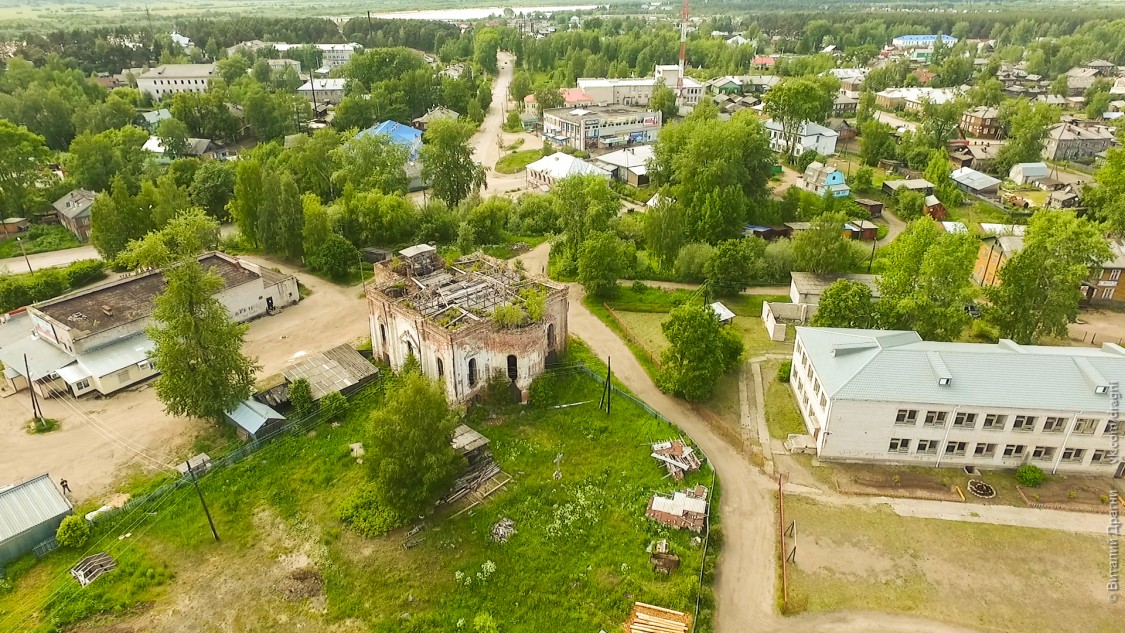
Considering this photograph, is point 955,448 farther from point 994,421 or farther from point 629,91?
point 629,91

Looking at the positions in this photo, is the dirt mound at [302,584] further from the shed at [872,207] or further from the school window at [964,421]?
the shed at [872,207]

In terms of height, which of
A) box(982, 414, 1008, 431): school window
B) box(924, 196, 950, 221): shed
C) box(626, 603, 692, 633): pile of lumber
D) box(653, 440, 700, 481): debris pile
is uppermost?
box(982, 414, 1008, 431): school window

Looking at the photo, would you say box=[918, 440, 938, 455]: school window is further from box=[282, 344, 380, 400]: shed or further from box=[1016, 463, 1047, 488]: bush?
box=[282, 344, 380, 400]: shed

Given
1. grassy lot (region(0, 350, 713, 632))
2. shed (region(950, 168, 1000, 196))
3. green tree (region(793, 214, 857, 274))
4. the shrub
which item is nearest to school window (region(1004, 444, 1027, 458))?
grassy lot (region(0, 350, 713, 632))

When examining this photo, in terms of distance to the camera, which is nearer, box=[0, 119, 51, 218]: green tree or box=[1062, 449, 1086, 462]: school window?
box=[1062, 449, 1086, 462]: school window

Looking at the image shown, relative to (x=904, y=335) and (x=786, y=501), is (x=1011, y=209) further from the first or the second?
(x=786, y=501)

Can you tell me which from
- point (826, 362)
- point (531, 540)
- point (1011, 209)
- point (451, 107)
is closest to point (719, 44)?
point (451, 107)

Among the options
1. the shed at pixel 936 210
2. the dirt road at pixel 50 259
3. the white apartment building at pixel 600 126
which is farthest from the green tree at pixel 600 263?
the white apartment building at pixel 600 126
